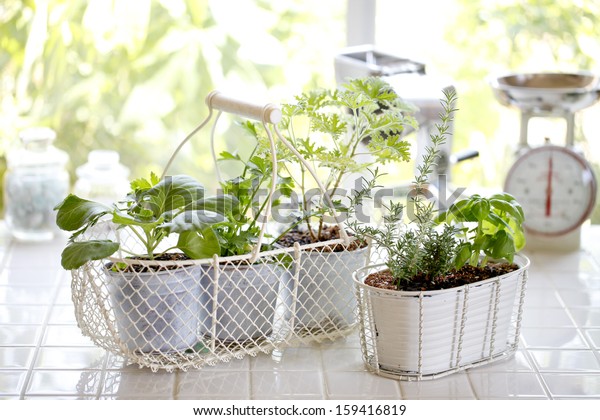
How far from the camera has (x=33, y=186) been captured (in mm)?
1970

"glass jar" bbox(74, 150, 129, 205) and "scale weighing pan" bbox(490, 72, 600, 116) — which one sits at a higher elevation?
"scale weighing pan" bbox(490, 72, 600, 116)

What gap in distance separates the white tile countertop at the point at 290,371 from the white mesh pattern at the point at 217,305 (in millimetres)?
30

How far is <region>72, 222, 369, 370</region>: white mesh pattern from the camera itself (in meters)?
1.28

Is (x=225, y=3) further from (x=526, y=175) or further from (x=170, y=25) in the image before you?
(x=526, y=175)

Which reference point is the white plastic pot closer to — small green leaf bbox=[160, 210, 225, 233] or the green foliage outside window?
small green leaf bbox=[160, 210, 225, 233]

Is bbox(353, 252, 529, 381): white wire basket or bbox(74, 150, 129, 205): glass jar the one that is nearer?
bbox(353, 252, 529, 381): white wire basket

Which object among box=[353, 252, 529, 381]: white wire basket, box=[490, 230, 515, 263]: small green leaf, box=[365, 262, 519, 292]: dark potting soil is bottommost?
box=[353, 252, 529, 381]: white wire basket

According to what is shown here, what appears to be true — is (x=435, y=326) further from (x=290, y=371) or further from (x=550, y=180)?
(x=550, y=180)

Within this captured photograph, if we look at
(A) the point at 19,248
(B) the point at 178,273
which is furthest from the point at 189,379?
(A) the point at 19,248

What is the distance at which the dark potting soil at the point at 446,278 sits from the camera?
129 centimetres

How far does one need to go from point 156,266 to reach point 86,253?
0.11 metres

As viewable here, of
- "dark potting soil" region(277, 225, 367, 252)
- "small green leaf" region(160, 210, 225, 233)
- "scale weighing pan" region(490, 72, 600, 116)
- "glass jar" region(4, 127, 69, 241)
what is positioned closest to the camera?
"small green leaf" region(160, 210, 225, 233)

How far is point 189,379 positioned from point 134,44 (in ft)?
6.32

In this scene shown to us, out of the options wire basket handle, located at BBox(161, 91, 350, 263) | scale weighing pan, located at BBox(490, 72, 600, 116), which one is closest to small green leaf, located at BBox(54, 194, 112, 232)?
wire basket handle, located at BBox(161, 91, 350, 263)
